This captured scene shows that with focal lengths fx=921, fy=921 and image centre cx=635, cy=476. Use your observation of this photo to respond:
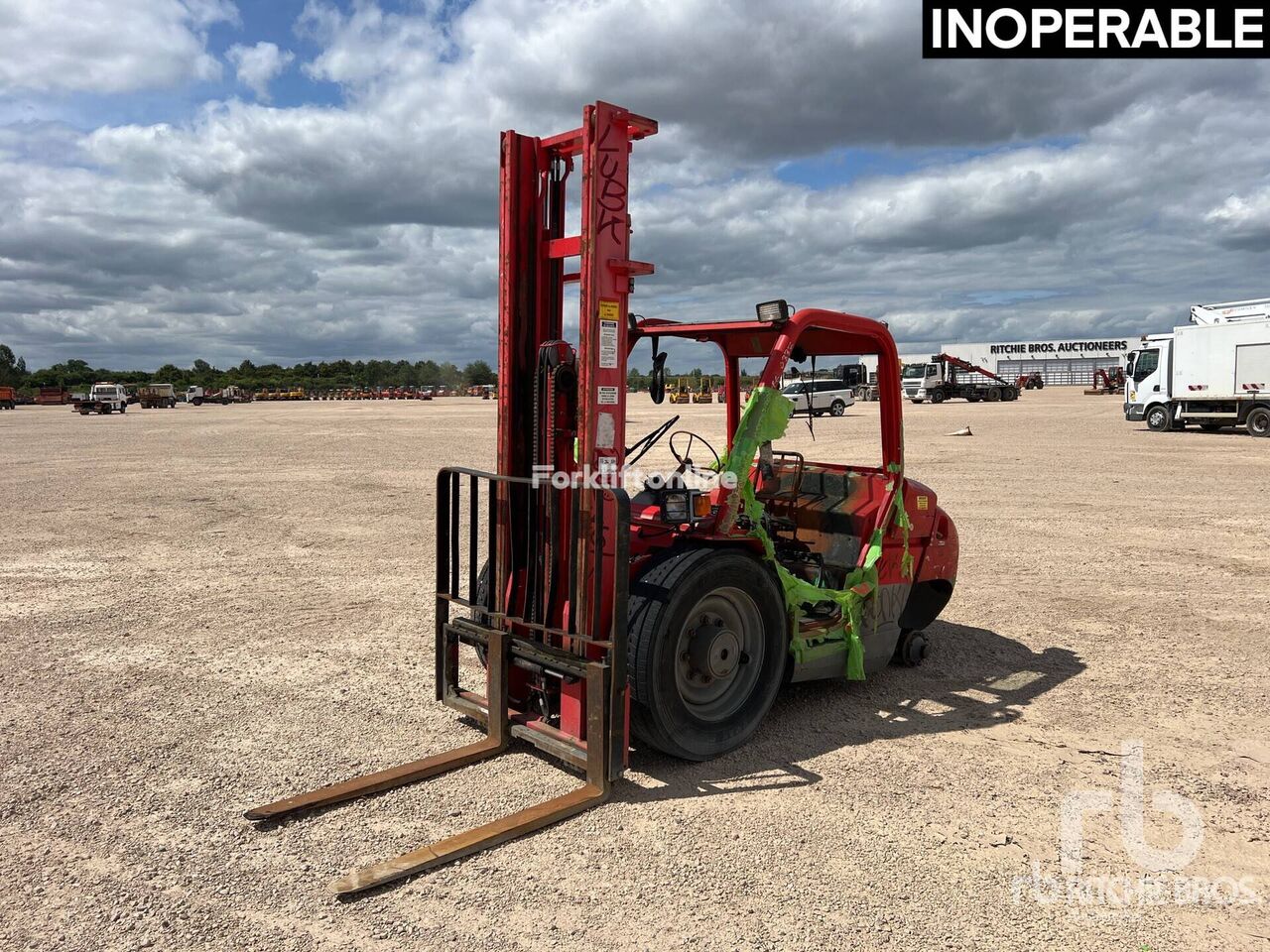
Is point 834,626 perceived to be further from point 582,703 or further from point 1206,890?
point 1206,890

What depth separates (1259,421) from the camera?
83.8 feet

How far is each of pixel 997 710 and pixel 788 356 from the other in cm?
245

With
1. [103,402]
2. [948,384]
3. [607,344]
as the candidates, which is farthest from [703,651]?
[103,402]

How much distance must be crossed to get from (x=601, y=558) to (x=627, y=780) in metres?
1.10

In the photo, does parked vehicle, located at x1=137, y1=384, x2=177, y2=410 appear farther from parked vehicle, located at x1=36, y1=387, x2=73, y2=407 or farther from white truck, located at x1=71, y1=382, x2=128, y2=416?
white truck, located at x1=71, y1=382, x2=128, y2=416

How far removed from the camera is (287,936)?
310 cm

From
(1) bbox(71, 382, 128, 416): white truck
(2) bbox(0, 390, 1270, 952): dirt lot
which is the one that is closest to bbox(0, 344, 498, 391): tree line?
(1) bbox(71, 382, 128, 416): white truck

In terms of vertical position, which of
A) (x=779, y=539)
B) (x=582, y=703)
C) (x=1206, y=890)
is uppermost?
(x=779, y=539)

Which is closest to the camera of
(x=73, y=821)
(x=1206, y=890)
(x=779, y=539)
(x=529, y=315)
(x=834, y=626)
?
(x=1206, y=890)

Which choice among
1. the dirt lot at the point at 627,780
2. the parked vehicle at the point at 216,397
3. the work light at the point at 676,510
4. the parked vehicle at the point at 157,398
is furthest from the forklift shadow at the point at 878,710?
the parked vehicle at the point at 216,397

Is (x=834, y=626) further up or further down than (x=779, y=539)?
further down

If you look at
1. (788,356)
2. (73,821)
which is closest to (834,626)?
(788,356)

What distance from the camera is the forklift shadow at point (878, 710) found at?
4.38 m

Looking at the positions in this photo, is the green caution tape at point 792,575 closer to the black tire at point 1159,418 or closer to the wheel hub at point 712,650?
the wheel hub at point 712,650
